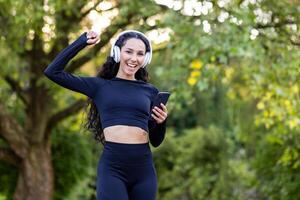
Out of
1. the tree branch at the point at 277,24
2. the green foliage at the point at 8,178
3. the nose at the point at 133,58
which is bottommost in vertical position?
the green foliage at the point at 8,178

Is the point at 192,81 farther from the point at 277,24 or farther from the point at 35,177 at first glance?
the point at 35,177

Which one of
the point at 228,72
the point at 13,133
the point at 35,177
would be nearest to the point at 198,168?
the point at 228,72

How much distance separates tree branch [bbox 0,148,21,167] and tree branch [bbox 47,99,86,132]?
0.60m

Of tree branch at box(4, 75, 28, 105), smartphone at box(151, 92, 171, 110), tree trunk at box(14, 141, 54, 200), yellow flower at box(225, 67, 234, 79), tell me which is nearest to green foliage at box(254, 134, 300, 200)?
yellow flower at box(225, 67, 234, 79)

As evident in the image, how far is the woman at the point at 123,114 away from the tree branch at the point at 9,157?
16.4 feet

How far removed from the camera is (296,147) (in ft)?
27.0

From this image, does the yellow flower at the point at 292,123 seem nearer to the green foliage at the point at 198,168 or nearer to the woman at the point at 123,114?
the woman at the point at 123,114

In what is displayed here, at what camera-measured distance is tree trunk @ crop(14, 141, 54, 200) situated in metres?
8.52

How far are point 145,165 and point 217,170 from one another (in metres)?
9.88

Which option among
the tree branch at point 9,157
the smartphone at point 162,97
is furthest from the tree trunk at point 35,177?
the smartphone at point 162,97

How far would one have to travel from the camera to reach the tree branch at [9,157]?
8.37 meters

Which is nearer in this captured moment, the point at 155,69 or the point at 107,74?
the point at 107,74

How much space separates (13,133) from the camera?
8.22 metres

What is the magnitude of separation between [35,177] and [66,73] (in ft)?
17.4
